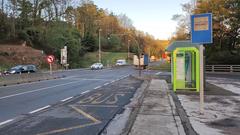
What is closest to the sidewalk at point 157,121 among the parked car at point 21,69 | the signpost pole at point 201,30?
the signpost pole at point 201,30

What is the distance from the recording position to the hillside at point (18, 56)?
212 ft

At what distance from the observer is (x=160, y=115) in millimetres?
12008

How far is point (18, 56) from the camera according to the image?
68.3 m

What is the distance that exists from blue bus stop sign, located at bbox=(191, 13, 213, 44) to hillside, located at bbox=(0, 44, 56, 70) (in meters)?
51.9

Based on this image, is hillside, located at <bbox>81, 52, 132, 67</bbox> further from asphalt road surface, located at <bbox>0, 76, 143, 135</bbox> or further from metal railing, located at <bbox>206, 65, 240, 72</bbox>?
asphalt road surface, located at <bbox>0, 76, 143, 135</bbox>

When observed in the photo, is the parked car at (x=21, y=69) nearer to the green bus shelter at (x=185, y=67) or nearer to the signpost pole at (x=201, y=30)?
the green bus shelter at (x=185, y=67)

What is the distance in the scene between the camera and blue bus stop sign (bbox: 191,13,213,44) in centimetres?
1201

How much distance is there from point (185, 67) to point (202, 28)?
→ 1098 cm

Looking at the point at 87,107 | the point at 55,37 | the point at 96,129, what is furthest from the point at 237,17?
the point at 96,129

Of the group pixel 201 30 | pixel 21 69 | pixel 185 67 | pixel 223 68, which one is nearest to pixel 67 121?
pixel 201 30

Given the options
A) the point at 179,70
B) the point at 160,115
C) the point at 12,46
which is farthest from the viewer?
the point at 12,46

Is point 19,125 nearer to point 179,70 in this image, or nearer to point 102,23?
point 179,70

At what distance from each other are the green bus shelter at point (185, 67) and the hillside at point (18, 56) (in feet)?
140

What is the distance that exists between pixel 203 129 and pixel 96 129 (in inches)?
102
